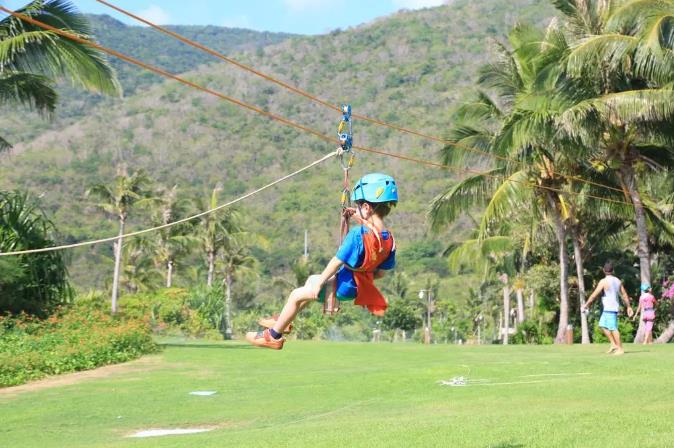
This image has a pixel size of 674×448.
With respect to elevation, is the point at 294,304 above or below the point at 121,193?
below

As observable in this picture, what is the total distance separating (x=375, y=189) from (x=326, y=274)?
88 cm

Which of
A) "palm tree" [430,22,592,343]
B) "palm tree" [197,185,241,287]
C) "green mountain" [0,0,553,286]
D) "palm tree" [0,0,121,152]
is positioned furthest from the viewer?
"green mountain" [0,0,553,286]

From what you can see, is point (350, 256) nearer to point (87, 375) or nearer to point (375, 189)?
point (375, 189)

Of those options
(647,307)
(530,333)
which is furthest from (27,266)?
(530,333)

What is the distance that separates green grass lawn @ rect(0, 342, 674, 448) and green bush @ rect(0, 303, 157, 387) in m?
1.60

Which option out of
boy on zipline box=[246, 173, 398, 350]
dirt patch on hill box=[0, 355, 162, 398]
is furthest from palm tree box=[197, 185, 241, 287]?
boy on zipline box=[246, 173, 398, 350]

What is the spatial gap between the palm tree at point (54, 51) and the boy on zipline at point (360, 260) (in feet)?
51.4

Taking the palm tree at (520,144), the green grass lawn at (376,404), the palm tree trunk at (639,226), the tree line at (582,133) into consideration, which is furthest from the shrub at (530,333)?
the green grass lawn at (376,404)

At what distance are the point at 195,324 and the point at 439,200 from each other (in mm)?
Answer: 13540

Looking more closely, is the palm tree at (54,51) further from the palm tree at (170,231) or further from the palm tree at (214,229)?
the palm tree at (214,229)

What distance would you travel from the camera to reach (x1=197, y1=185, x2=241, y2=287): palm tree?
59969 millimetres

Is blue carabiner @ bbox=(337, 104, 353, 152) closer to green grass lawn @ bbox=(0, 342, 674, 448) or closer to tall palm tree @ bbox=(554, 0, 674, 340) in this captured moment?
green grass lawn @ bbox=(0, 342, 674, 448)

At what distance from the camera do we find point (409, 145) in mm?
136750

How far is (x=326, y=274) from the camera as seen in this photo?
8.40 metres
